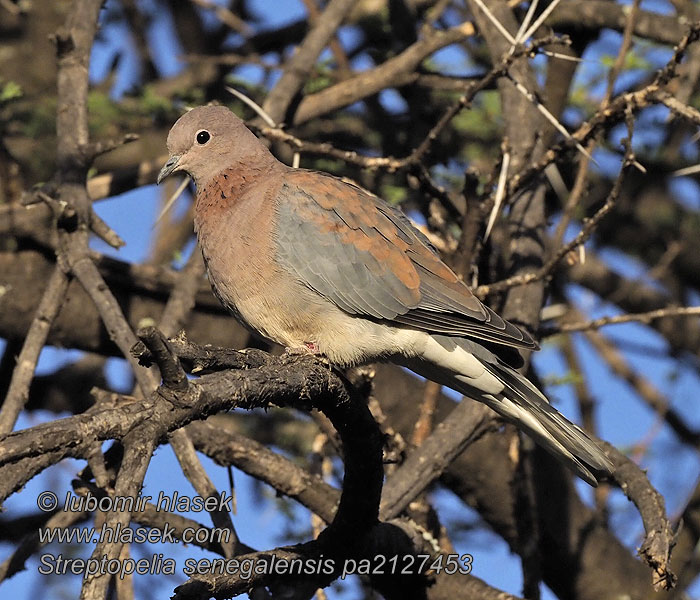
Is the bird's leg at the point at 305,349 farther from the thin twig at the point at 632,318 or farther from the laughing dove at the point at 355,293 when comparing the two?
the thin twig at the point at 632,318

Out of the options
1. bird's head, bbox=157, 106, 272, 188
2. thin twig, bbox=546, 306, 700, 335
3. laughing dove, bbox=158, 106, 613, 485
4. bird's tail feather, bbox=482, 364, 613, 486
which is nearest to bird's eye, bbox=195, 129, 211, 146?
bird's head, bbox=157, 106, 272, 188

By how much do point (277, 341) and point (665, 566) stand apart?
1613 millimetres

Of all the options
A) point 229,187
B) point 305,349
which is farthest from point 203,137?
point 305,349

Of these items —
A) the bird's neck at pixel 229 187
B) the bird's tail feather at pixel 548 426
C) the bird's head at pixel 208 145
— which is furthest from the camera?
the bird's head at pixel 208 145

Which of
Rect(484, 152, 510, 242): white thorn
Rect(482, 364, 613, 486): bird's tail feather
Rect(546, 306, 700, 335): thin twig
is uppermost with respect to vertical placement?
Rect(484, 152, 510, 242): white thorn

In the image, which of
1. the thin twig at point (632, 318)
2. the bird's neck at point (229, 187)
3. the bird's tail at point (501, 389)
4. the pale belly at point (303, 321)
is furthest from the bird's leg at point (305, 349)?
the thin twig at point (632, 318)

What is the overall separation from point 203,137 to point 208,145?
0.21 feet

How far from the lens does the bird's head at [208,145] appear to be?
4227 mm

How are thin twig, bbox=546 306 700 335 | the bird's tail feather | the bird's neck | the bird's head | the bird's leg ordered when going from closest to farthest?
the bird's tail feather, the bird's leg, the bird's neck, thin twig, bbox=546 306 700 335, the bird's head

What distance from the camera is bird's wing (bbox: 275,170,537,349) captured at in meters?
3.70

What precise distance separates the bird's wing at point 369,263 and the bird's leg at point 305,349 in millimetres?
185

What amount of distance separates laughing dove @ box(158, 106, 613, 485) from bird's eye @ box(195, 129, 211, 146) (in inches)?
16.2

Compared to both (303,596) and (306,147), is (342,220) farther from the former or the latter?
(303,596)

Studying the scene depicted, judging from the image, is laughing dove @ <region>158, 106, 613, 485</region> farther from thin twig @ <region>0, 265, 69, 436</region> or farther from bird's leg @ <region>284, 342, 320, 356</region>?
thin twig @ <region>0, 265, 69, 436</region>
